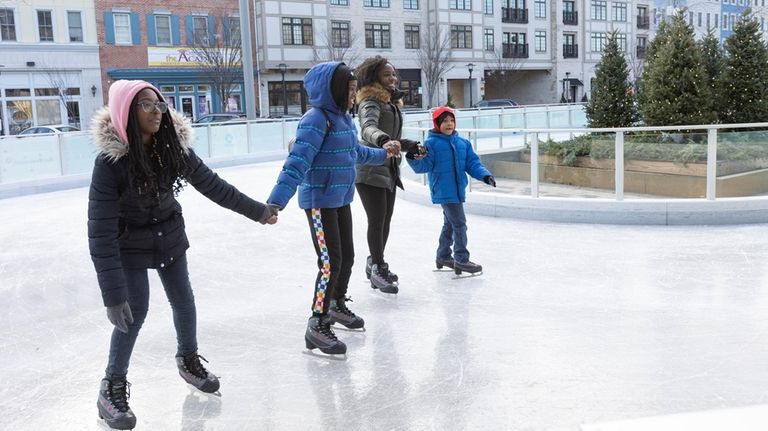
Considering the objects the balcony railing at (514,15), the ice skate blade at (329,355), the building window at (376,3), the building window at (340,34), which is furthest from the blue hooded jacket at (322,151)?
the balcony railing at (514,15)

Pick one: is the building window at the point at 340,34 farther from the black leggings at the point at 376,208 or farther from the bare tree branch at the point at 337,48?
the black leggings at the point at 376,208

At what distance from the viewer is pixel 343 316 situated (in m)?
4.77

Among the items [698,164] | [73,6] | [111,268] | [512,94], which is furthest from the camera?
[512,94]

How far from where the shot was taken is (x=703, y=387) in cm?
364

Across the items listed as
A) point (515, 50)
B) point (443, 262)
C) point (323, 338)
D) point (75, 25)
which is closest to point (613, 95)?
point (443, 262)

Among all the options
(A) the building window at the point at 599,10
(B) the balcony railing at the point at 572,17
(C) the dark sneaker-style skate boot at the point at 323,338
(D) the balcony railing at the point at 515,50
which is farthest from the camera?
(A) the building window at the point at 599,10

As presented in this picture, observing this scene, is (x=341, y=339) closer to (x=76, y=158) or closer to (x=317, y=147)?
(x=317, y=147)

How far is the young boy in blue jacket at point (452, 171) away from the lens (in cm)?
604

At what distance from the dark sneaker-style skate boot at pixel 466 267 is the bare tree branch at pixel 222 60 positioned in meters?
32.7

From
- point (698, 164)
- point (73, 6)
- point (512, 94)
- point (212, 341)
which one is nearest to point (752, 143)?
point (698, 164)

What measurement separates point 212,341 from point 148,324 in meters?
0.66

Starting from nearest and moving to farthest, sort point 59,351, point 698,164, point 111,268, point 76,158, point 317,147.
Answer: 1. point 111,268
2. point 317,147
3. point 59,351
4. point 698,164
5. point 76,158

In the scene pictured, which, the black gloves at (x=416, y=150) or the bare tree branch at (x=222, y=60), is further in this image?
the bare tree branch at (x=222, y=60)

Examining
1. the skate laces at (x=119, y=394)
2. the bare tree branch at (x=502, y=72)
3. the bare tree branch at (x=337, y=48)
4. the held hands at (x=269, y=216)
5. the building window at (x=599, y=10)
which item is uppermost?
the building window at (x=599, y=10)
